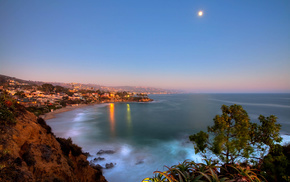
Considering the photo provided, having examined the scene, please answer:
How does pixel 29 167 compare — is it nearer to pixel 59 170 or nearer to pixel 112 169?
pixel 59 170

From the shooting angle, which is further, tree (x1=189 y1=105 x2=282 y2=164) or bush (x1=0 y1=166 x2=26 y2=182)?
tree (x1=189 y1=105 x2=282 y2=164)

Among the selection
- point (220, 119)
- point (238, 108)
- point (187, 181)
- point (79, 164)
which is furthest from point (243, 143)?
point (79, 164)

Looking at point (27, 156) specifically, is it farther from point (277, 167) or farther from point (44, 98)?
point (44, 98)

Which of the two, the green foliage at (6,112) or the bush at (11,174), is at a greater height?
the green foliage at (6,112)

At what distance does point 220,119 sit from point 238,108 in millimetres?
1219

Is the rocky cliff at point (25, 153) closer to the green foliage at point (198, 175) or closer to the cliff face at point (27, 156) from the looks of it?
the cliff face at point (27, 156)

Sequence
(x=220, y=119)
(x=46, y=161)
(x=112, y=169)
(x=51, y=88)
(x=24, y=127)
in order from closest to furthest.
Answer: (x=46, y=161)
(x=24, y=127)
(x=220, y=119)
(x=112, y=169)
(x=51, y=88)

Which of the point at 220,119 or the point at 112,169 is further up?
the point at 220,119

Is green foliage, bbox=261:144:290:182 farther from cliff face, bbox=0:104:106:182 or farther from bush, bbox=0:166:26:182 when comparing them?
bush, bbox=0:166:26:182

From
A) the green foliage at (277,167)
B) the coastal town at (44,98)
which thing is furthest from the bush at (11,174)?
the coastal town at (44,98)

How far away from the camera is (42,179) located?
4.68 m

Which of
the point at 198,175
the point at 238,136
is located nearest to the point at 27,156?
the point at 198,175

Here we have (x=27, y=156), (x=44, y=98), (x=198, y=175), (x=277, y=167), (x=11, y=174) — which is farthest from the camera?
(x=44, y=98)

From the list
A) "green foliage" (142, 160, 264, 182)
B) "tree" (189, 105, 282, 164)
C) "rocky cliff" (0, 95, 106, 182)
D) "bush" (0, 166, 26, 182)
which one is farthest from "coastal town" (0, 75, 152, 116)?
"tree" (189, 105, 282, 164)
